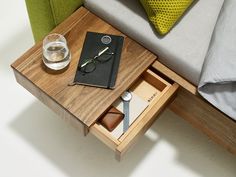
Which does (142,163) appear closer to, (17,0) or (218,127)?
(218,127)

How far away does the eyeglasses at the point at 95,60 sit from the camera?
1250 millimetres

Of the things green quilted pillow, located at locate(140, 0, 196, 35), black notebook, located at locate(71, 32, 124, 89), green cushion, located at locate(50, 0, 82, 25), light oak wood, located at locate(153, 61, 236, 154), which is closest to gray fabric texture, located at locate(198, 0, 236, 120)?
light oak wood, located at locate(153, 61, 236, 154)

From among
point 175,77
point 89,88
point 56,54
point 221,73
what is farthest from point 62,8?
point 221,73

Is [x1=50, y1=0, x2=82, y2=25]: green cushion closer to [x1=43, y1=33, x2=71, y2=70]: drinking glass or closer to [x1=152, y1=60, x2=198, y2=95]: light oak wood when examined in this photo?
[x1=43, y1=33, x2=71, y2=70]: drinking glass

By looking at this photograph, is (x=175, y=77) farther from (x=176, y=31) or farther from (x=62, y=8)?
(x=62, y=8)

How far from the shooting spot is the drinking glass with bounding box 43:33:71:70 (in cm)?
124

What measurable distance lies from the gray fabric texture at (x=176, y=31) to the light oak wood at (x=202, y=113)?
3 cm

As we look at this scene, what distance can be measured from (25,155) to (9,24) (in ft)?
2.22

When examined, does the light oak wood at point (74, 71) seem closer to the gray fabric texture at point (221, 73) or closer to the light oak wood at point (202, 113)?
the light oak wood at point (202, 113)

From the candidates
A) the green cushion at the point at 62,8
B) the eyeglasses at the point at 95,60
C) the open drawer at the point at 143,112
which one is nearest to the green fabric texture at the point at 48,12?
the green cushion at the point at 62,8

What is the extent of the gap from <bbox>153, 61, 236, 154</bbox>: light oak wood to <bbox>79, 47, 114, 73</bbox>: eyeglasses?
0.57ft

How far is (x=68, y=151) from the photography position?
151 cm

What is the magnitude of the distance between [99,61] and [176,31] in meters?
0.30

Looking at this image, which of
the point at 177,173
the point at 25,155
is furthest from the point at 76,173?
the point at 177,173
